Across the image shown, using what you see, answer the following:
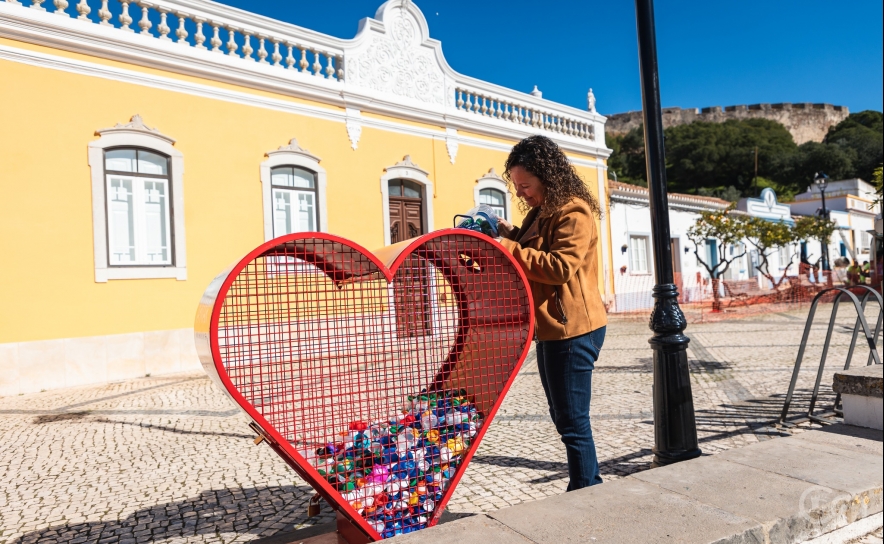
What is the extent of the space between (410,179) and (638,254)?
9750 millimetres

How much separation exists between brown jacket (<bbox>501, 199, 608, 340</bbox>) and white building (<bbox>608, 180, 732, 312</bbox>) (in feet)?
47.9

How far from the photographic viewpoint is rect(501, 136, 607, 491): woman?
254 cm

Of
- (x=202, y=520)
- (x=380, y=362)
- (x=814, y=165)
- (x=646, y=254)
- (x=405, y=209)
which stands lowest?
(x=202, y=520)

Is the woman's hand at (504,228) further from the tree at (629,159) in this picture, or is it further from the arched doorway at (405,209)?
the tree at (629,159)

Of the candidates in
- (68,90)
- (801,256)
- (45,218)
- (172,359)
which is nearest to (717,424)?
(172,359)

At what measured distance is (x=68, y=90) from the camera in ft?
28.2

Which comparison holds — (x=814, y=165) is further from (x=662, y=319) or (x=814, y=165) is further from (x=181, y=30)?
(x=662, y=319)

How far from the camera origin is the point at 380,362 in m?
2.38

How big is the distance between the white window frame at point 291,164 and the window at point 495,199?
437 cm

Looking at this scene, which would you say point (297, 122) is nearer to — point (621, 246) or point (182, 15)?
point (182, 15)

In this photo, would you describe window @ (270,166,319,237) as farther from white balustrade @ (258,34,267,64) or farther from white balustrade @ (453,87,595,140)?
white balustrade @ (453,87,595,140)

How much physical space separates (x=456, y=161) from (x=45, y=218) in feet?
26.3

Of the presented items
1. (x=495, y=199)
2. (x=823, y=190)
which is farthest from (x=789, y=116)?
(x=495, y=199)

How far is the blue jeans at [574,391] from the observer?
257 cm
